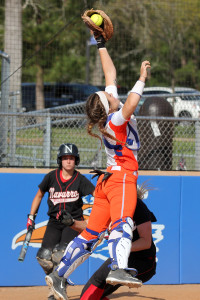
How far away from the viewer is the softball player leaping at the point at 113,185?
14.8ft

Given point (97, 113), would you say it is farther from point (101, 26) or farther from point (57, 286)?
point (57, 286)

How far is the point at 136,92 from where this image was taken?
457 cm

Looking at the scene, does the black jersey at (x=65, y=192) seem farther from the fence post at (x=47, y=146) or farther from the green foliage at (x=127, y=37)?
the green foliage at (x=127, y=37)

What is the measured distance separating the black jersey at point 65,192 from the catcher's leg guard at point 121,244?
1893 millimetres

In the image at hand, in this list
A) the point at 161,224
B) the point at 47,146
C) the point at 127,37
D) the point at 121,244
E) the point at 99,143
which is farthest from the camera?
the point at 127,37

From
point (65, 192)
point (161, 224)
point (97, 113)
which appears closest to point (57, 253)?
point (65, 192)

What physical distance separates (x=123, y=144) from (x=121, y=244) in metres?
0.86

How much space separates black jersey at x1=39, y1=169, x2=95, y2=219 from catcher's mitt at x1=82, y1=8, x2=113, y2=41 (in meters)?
1.83

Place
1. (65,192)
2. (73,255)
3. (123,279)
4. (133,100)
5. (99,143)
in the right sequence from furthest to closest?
(99,143) → (65,192) → (73,255) → (133,100) → (123,279)

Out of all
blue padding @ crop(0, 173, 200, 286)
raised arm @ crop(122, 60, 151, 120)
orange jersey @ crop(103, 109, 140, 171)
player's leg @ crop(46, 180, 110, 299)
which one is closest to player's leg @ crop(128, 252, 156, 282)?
player's leg @ crop(46, 180, 110, 299)

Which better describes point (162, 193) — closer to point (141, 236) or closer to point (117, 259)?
point (141, 236)

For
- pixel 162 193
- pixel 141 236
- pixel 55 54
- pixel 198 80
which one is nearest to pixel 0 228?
pixel 162 193

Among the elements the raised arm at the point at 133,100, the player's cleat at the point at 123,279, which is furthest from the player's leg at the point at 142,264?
the raised arm at the point at 133,100

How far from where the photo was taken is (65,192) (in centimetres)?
634
